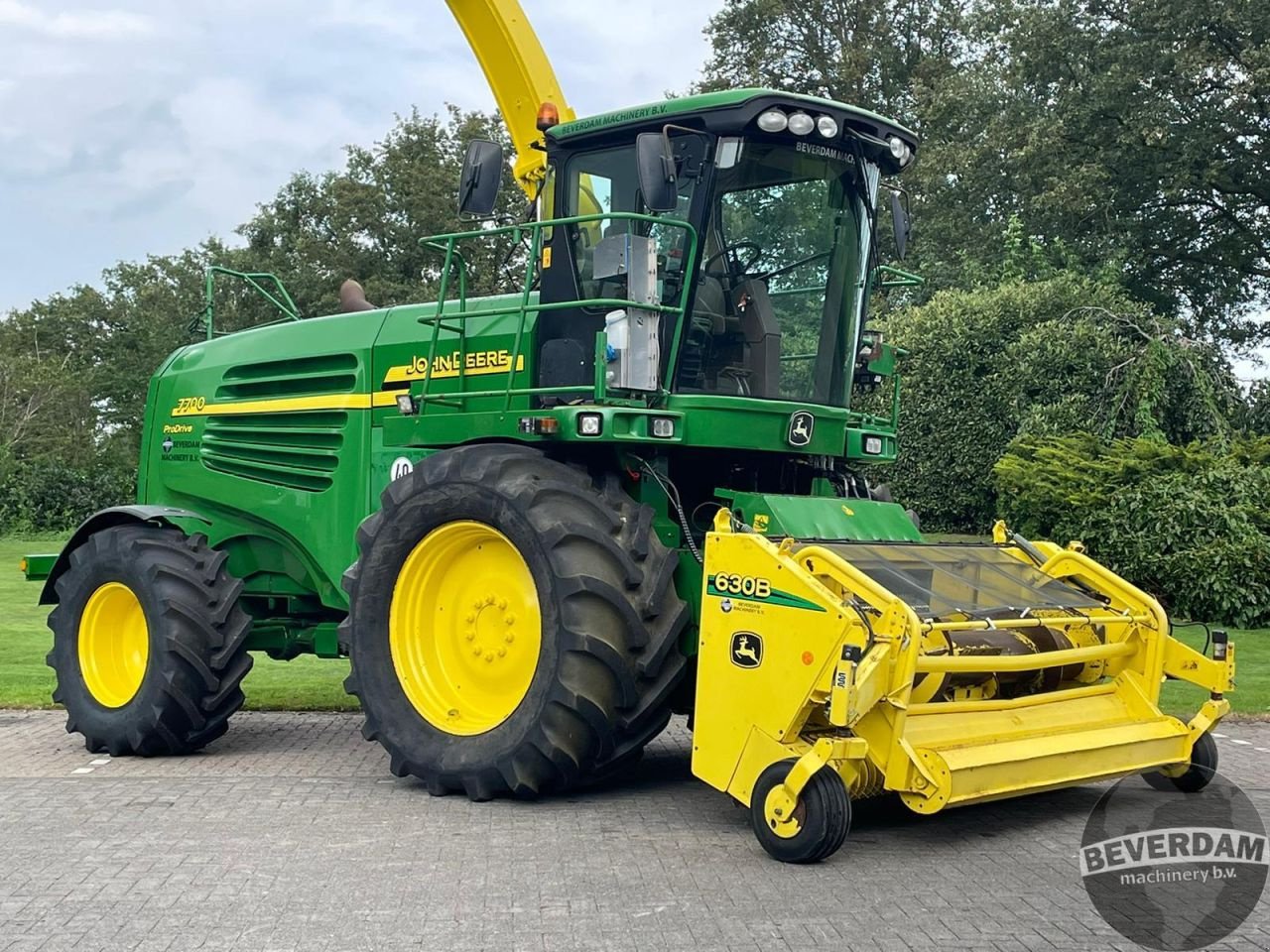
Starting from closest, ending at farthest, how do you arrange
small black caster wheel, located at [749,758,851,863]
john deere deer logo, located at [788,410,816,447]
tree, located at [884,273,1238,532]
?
small black caster wheel, located at [749,758,851,863] < john deere deer logo, located at [788,410,816,447] < tree, located at [884,273,1238,532]

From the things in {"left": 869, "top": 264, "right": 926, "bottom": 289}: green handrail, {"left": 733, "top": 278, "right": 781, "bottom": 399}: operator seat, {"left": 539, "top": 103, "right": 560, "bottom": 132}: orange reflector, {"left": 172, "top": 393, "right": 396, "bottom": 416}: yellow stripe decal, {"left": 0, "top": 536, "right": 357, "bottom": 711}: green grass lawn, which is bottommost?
{"left": 0, "top": 536, "right": 357, "bottom": 711}: green grass lawn

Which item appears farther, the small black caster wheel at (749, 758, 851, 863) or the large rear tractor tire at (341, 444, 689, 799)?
the large rear tractor tire at (341, 444, 689, 799)

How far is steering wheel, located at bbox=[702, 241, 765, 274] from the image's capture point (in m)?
7.51

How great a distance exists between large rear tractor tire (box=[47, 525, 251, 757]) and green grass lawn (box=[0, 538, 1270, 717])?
183cm

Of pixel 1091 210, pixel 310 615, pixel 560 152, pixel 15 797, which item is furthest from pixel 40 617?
pixel 1091 210

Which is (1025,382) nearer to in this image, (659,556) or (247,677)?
(247,677)

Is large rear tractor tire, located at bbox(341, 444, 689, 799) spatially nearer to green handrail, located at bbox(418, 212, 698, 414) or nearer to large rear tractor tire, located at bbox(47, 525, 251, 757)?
green handrail, located at bbox(418, 212, 698, 414)

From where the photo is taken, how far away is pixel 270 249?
148ft

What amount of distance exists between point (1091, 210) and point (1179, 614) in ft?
46.1

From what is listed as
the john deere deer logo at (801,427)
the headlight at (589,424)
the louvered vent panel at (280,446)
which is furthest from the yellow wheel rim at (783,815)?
the louvered vent panel at (280,446)

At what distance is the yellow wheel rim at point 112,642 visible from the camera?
9180 millimetres

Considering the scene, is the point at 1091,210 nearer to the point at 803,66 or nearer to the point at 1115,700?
the point at 803,66

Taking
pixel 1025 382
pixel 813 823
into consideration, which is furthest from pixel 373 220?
pixel 813 823

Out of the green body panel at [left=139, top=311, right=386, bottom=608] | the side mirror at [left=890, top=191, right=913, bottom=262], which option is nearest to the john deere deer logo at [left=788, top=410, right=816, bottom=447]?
the side mirror at [left=890, top=191, right=913, bottom=262]
